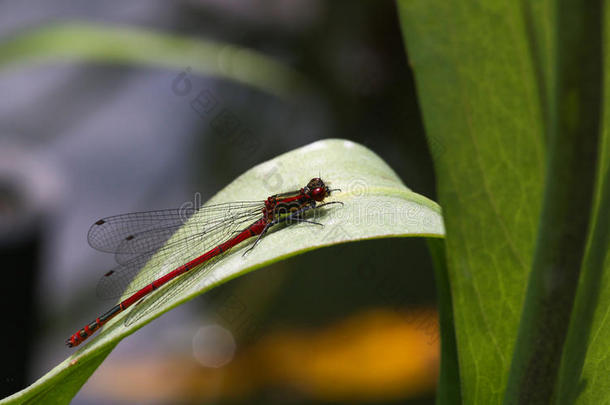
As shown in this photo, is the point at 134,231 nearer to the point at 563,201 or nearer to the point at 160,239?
the point at 160,239

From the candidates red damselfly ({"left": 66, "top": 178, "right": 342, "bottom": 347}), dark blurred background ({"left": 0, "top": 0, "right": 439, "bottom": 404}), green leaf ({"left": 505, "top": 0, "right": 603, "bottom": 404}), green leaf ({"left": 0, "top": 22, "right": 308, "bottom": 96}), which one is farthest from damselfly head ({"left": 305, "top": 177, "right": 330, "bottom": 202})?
green leaf ({"left": 0, "top": 22, "right": 308, "bottom": 96})

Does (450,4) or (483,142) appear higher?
(450,4)

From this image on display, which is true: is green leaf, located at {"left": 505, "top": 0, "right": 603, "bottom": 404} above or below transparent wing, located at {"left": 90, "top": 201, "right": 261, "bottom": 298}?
below

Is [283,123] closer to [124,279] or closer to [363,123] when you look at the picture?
[363,123]

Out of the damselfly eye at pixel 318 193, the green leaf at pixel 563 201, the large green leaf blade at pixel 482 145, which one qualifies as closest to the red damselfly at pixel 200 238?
the damselfly eye at pixel 318 193

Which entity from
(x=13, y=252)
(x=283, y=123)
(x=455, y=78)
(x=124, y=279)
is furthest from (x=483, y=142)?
(x=283, y=123)

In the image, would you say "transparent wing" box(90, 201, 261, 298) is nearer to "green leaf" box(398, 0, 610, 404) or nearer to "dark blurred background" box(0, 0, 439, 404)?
"green leaf" box(398, 0, 610, 404)
